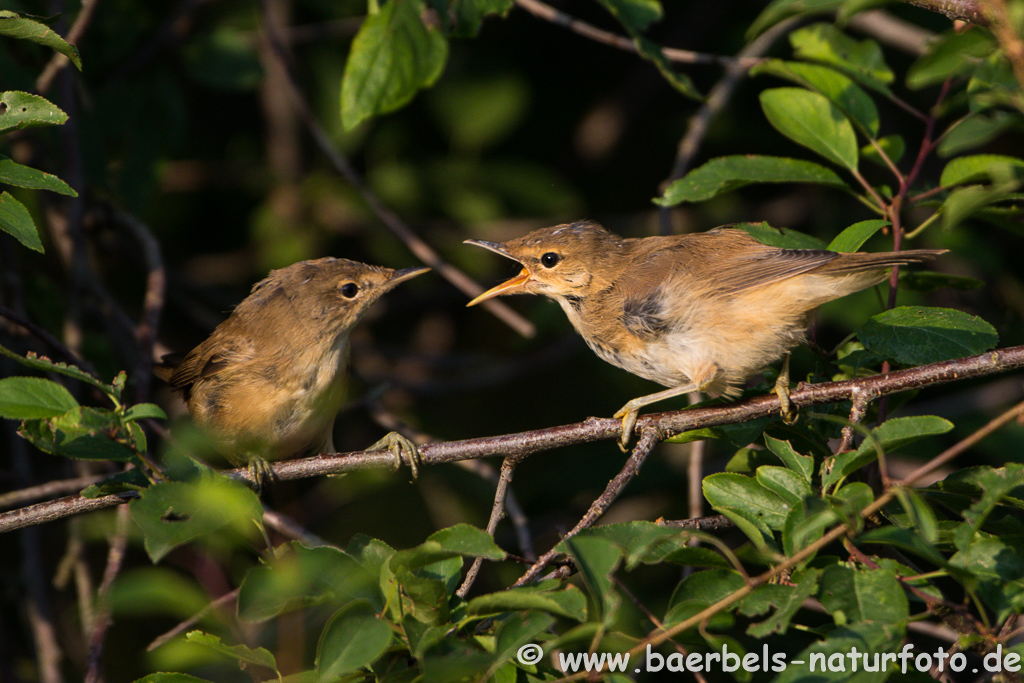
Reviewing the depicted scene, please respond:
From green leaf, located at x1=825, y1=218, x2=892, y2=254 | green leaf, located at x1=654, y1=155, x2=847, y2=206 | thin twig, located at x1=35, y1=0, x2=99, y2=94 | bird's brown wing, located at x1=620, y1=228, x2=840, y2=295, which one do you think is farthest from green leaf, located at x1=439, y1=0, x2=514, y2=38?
thin twig, located at x1=35, y1=0, x2=99, y2=94

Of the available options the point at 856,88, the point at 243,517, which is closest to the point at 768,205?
the point at 856,88

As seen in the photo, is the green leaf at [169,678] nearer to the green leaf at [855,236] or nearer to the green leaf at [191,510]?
the green leaf at [191,510]

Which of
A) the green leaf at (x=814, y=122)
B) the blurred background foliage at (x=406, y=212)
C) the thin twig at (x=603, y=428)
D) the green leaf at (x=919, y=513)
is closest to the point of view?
the green leaf at (x=919, y=513)

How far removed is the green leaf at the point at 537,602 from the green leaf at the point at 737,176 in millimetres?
1675

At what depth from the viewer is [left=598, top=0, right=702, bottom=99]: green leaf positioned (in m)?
3.56

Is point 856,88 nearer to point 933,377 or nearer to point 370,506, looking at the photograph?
point 933,377

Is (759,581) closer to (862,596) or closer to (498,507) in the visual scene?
(862,596)

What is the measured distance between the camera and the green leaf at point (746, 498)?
2342 mm

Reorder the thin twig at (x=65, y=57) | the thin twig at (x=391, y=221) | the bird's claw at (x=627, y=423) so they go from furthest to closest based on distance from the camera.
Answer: the thin twig at (x=391, y=221) < the thin twig at (x=65, y=57) < the bird's claw at (x=627, y=423)

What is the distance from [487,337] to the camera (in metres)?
7.11

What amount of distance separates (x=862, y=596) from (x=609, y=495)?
0.80 m

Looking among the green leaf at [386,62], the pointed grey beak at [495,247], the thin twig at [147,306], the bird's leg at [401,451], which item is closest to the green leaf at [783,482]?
the bird's leg at [401,451]

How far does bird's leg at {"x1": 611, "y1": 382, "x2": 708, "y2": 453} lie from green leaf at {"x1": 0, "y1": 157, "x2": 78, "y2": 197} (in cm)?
194

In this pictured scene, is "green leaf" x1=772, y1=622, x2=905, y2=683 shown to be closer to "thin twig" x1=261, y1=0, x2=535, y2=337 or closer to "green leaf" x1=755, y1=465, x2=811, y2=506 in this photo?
"green leaf" x1=755, y1=465, x2=811, y2=506
